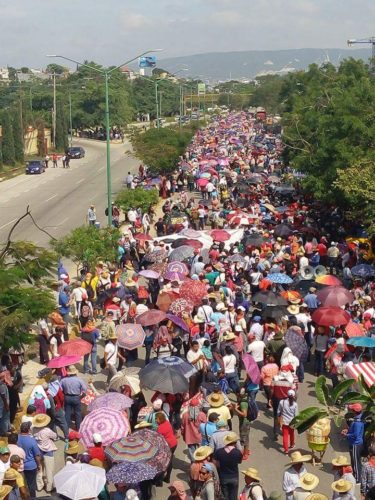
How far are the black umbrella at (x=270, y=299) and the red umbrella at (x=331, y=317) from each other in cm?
185

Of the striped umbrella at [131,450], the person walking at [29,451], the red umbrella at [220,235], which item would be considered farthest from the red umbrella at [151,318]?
the red umbrella at [220,235]

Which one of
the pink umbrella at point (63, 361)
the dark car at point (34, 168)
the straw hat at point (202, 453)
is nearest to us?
the straw hat at point (202, 453)

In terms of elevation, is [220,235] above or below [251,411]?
above

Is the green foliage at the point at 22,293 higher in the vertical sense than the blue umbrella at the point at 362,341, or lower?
higher

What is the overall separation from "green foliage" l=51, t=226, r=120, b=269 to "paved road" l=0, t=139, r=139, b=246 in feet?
29.9

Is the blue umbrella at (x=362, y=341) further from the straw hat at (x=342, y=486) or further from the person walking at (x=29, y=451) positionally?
the person walking at (x=29, y=451)

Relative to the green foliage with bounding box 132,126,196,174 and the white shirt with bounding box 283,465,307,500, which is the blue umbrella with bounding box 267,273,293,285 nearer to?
the white shirt with bounding box 283,465,307,500

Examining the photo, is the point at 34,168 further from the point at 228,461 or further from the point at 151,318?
the point at 228,461

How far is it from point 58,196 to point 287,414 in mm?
36119

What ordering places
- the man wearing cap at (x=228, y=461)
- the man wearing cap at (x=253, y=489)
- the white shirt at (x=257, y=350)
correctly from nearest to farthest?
the man wearing cap at (x=253, y=489) < the man wearing cap at (x=228, y=461) < the white shirt at (x=257, y=350)

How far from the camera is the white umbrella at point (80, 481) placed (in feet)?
28.4

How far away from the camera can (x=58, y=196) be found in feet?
152

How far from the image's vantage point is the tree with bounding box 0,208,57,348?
43.7ft

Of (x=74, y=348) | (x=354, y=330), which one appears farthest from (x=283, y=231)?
(x=74, y=348)
